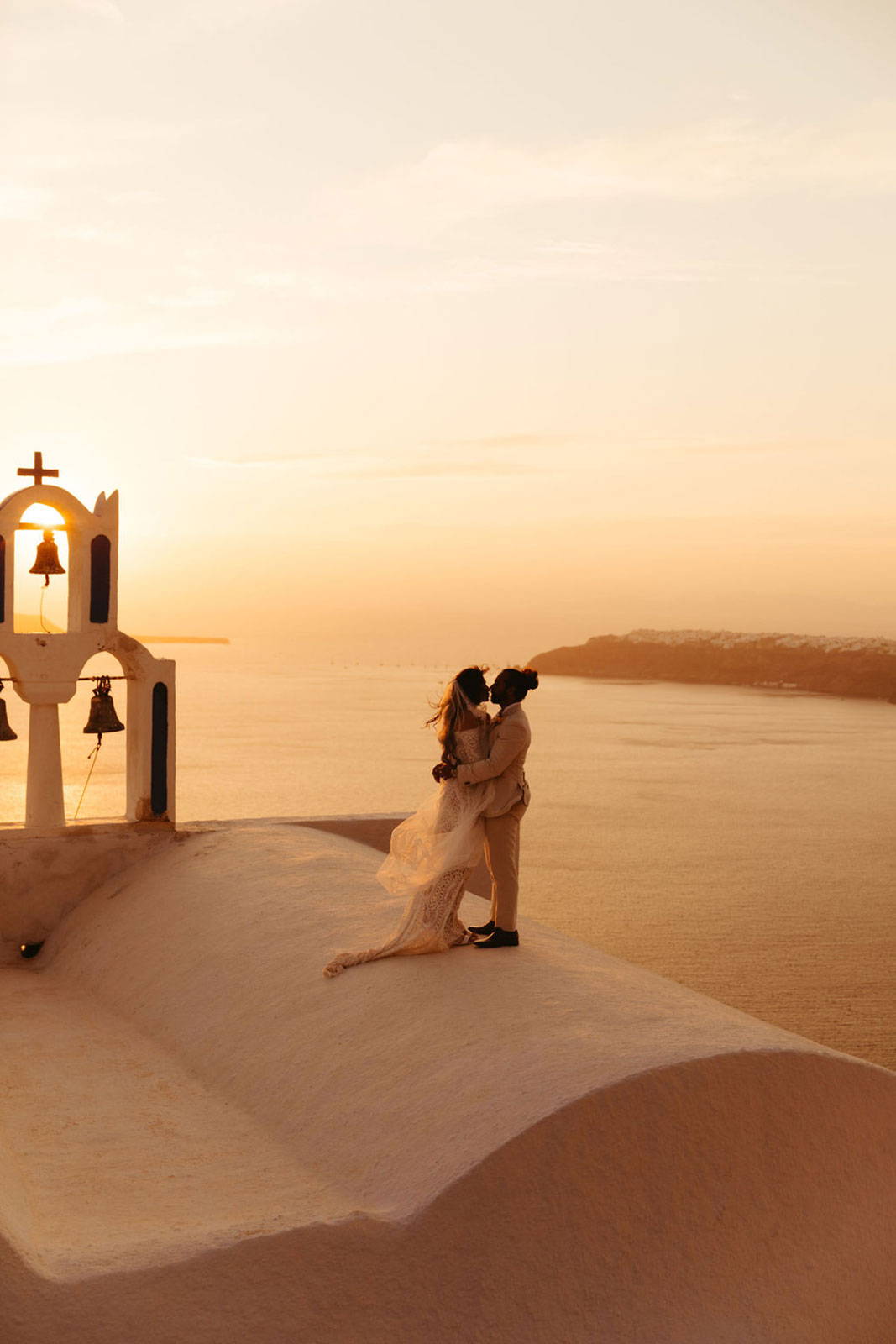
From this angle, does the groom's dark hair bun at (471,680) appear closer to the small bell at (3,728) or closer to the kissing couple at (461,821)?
the kissing couple at (461,821)

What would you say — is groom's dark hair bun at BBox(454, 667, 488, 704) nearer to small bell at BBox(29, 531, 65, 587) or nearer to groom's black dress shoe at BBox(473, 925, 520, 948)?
groom's black dress shoe at BBox(473, 925, 520, 948)

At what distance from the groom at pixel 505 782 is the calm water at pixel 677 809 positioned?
0.70 meters

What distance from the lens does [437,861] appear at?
6.91 metres

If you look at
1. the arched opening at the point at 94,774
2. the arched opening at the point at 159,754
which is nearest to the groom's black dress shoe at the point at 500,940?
the arched opening at the point at 159,754

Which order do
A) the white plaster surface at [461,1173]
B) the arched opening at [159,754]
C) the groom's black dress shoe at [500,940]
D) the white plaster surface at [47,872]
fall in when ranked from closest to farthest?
the white plaster surface at [461,1173], the groom's black dress shoe at [500,940], the white plaster surface at [47,872], the arched opening at [159,754]

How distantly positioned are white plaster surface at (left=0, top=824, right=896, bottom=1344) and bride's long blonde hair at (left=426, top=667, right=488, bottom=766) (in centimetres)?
112

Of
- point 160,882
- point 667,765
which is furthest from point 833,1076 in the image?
point 667,765

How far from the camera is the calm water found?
25812 mm

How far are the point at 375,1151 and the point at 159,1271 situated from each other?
3.75ft

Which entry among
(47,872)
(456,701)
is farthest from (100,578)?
(456,701)

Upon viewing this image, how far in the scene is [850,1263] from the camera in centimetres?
550

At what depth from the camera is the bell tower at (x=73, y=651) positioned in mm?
10062

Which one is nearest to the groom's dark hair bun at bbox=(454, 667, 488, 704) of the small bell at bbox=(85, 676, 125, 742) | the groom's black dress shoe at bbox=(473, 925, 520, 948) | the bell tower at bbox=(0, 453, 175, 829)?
the groom's black dress shoe at bbox=(473, 925, 520, 948)

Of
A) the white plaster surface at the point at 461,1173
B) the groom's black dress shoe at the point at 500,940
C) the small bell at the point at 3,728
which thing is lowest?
the white plaster surface at the point at 461,1173
